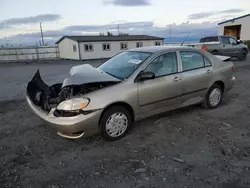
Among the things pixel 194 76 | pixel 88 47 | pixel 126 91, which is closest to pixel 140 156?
pixel 126 91

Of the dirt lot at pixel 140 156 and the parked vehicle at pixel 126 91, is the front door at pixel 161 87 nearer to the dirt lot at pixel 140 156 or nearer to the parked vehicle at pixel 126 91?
the parked vehicle at pixel 126 91

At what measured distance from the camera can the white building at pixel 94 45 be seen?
25.2 m

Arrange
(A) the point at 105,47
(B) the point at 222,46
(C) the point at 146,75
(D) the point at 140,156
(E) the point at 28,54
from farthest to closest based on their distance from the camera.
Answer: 1. (E) the point at 28,54
2. (A) the point at 105,47
3. (B) the point at 222,46
4. (C) the point at 146,75
5. (D) the point at 140,156

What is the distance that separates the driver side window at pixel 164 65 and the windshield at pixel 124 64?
0.71ft

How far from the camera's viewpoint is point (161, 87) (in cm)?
387

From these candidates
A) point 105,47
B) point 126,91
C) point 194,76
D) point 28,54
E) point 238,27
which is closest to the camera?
point 126,91

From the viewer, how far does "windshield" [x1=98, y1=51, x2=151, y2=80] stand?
379 cm

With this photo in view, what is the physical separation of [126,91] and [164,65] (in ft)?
3.66

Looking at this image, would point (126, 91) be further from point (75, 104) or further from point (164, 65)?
point (164, 65)

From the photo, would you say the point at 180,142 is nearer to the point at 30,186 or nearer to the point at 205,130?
the point at 205,130

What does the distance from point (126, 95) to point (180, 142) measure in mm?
1284

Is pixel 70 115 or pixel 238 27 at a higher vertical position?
pixel 238 27

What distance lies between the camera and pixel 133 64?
3.90 metres

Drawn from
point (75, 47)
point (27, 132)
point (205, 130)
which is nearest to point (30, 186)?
point (27, 132)
